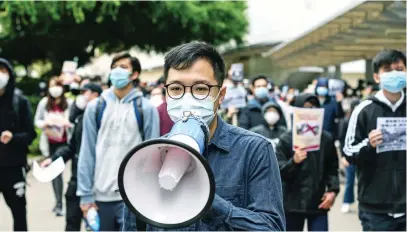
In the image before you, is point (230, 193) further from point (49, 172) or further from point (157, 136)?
point (157, 136)

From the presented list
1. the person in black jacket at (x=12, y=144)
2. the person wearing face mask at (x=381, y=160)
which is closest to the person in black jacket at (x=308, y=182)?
the person wearing face mask at (x=381, y=160)

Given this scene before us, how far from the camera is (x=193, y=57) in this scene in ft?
7.32

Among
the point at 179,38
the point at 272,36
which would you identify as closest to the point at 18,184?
the point at 179,38

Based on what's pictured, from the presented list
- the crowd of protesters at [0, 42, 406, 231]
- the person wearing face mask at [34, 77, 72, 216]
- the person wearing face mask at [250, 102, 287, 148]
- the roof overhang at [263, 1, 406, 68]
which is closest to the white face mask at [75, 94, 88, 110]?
the crowd of protesters at [0, 42, 406, 231]

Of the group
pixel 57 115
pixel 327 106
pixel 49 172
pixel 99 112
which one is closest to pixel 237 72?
pixel 327 106

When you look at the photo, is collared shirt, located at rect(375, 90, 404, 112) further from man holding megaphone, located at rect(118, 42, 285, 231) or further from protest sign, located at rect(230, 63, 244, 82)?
protest sign, located at rect(230, 63, 244, 82)

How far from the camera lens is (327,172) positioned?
554cm

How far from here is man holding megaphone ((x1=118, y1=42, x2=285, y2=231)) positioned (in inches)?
75.6

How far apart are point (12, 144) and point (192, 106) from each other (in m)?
4.07

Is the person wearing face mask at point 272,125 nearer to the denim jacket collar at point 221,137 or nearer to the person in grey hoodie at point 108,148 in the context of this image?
the person in grey hoodie at point 108,148

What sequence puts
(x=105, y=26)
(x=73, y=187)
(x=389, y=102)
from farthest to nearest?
1. (x=105, y=26)
2. (x=73, y=187)
3. (x=389, y=102)

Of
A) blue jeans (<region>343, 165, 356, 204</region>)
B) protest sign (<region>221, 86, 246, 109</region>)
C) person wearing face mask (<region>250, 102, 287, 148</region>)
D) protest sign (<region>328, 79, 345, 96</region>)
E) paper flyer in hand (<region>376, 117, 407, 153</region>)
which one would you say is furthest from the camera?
protest sign (<region>328, 79, 345, 96</region>)

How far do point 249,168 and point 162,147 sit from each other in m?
0.39

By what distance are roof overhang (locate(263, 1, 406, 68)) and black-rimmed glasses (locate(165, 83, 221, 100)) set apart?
5849 millimetres
